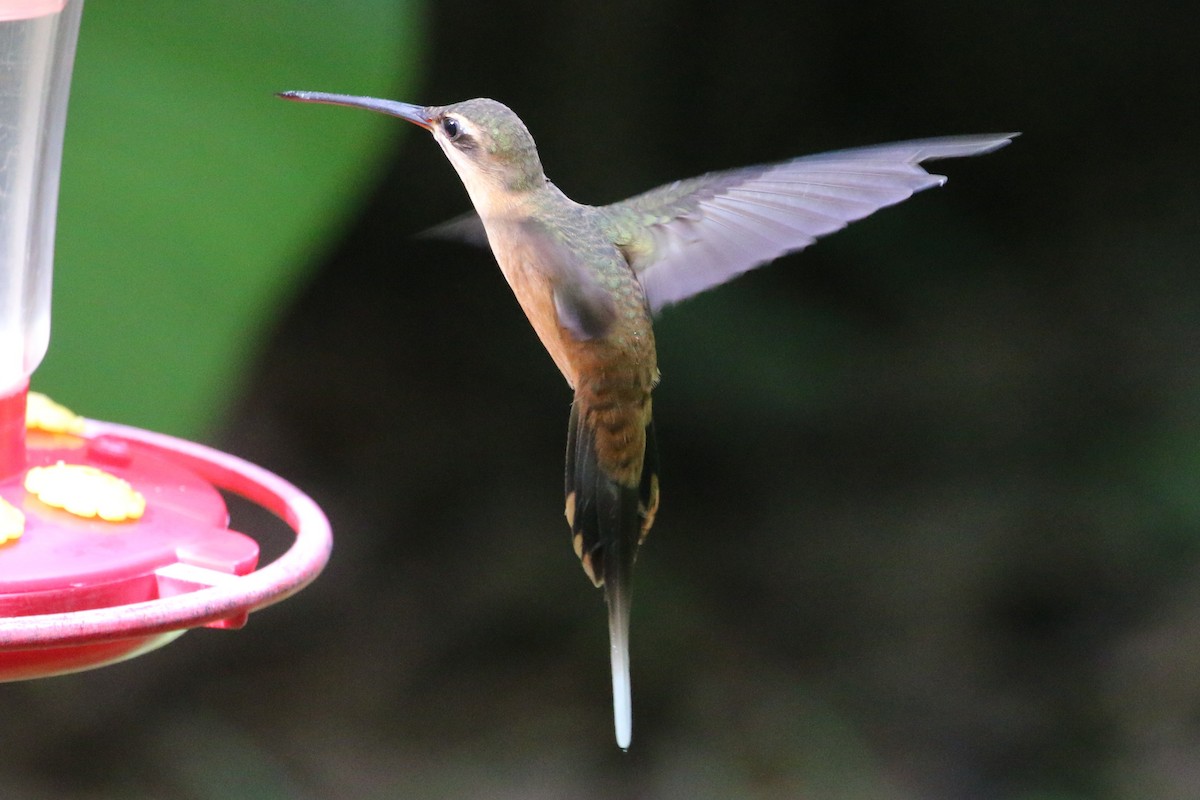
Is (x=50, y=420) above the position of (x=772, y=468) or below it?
above

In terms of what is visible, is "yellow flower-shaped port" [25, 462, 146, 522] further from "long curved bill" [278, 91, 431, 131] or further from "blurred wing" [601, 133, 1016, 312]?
"blurred wing" [601, 133, 1016, 312]

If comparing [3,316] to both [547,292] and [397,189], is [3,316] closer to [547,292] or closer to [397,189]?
[547,292]

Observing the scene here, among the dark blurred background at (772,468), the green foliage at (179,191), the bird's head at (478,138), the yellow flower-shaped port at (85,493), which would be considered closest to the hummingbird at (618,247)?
the bird's head at (478,138)

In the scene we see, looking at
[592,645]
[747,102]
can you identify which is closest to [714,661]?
[592,645]

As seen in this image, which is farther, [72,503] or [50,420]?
[50,420]

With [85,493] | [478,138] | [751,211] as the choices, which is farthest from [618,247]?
[85,493]

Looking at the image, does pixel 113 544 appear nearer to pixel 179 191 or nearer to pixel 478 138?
pixel 478 138

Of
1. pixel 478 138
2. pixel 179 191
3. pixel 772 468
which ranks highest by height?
pixel 478 138
